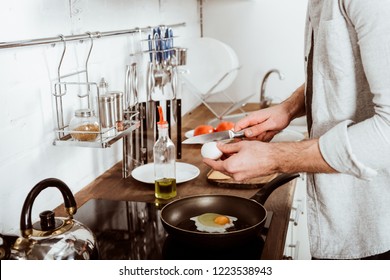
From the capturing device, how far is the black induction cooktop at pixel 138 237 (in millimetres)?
1080

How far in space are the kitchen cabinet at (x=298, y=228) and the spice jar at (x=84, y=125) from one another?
0.70 metres

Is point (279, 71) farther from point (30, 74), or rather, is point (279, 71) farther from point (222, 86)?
point (30, 74)

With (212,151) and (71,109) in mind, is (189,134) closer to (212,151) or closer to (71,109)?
(71,109)

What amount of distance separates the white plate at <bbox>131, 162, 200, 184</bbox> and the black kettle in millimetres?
552

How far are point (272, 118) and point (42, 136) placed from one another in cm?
60

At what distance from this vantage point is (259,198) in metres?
1.29

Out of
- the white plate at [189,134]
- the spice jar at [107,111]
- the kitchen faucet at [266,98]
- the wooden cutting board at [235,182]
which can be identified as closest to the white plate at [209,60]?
the kitchen faucet at [266,98]

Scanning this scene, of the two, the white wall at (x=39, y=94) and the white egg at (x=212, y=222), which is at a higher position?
the white wall at (x=39, y=94)

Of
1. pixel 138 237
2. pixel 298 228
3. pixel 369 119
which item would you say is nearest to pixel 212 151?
pixel 138 237

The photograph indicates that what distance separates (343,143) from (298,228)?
90 centimetres

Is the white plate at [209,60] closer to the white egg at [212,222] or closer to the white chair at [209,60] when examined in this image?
the white chair at [209,60]

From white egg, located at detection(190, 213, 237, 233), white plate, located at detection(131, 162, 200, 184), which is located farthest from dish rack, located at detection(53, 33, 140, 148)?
white egg, located at detection(190, 213, 237, 233)

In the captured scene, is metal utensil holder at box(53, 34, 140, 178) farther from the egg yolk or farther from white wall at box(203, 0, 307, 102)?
white wall at box(203, 0, 307, 102)

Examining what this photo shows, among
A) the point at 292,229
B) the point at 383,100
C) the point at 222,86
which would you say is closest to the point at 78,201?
the point at 292,229
